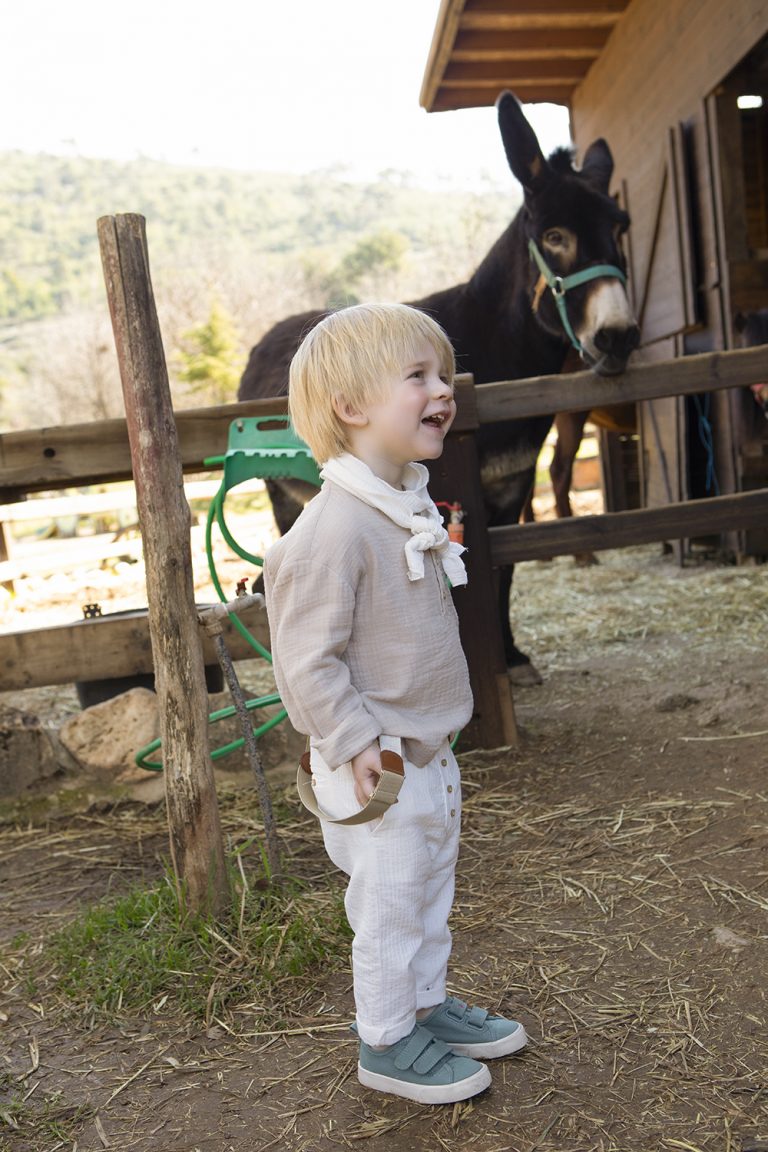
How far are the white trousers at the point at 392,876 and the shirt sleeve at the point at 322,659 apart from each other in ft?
0.29

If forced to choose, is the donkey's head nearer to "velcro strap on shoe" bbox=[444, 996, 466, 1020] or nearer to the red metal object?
the red metal object

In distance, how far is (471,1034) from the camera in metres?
1.87

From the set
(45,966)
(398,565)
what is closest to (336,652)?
(398,565)

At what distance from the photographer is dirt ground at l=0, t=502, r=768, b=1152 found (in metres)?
1.73

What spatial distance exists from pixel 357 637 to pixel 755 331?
5.25 m

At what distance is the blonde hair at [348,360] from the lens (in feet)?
5.51

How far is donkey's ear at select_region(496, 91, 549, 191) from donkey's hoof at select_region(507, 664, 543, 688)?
2183mm

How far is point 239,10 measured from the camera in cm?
10812

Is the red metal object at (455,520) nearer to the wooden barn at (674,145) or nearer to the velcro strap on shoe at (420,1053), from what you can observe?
the velcro strap on shoe at (420,1053)

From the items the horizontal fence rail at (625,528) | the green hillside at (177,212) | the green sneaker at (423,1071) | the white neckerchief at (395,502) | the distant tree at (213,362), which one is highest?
the green hillside at (177,212)

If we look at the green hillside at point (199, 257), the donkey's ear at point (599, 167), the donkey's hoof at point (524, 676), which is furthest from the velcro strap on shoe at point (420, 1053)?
the donkey's ear at point (599, 167)

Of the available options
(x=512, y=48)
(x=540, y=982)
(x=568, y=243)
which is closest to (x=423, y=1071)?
(x=540, y=982)

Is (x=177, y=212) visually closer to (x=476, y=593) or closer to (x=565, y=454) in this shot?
(x=565, y=454)

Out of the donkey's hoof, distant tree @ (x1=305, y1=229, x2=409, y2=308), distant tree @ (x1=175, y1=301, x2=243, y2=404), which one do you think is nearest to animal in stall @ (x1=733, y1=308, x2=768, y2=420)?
the donkey's hoof
